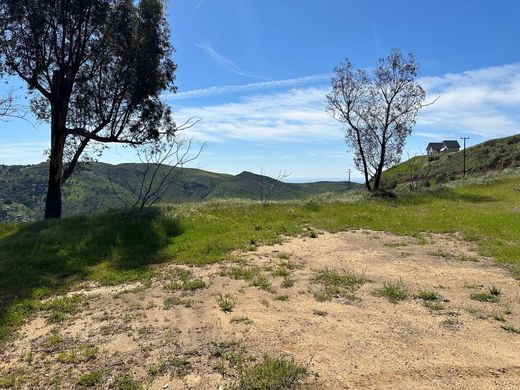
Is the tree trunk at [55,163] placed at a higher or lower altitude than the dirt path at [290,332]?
higher

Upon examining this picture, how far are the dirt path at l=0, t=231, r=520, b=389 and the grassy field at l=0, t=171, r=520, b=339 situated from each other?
1.05 m

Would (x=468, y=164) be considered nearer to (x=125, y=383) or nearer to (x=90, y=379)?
(x=125, y=383)

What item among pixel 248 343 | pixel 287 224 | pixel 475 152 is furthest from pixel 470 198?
pixel 475 152

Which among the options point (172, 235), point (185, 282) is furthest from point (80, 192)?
point (185, 282)

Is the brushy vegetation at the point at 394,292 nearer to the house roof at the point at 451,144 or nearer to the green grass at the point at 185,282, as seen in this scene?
the green grass at the point at 185,282


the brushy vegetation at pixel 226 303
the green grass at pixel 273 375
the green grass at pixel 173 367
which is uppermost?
the brushy vegetation at pixel 226 303

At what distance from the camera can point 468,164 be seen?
61.1m

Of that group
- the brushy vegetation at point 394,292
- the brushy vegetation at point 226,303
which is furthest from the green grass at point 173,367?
the brushy vegetation at point 394,292

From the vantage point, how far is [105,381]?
4.68m

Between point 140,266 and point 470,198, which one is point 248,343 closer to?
point 140,266

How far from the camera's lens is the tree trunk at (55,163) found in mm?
19047

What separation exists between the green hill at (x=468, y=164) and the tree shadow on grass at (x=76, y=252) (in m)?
42.1

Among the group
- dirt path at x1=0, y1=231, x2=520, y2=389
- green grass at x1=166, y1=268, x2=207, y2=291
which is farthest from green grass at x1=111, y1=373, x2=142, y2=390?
green grass at x1=166, y1=268, x2=207, y2=291

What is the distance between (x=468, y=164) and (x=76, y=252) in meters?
62.5
